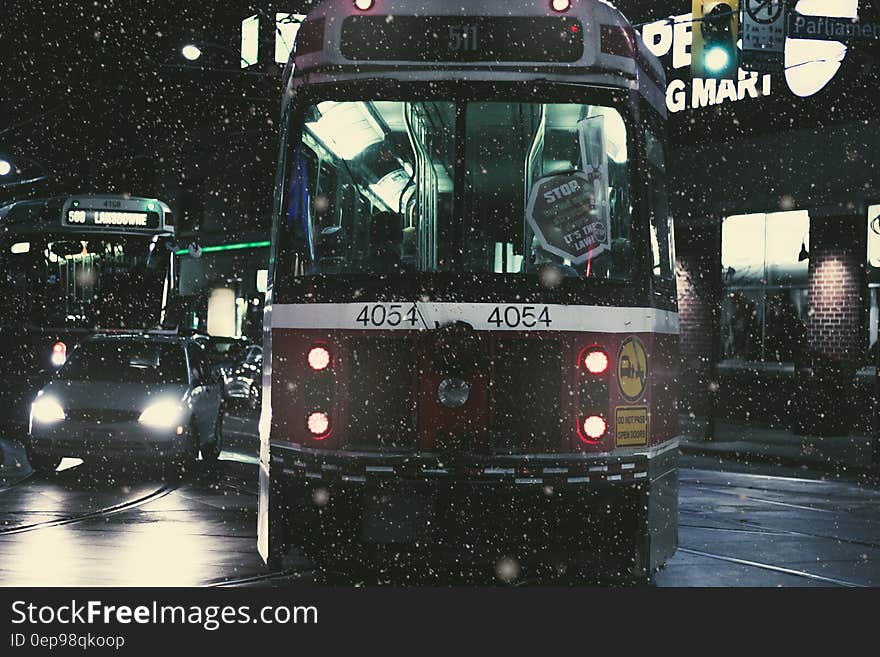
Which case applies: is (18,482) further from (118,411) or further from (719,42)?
(719,42)

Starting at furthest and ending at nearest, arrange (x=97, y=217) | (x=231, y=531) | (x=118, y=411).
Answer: (x=97, y=217)
(x=118, y=411)
(x=231, y=531)

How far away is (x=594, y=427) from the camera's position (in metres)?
7.75

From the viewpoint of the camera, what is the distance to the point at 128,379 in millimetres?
15125

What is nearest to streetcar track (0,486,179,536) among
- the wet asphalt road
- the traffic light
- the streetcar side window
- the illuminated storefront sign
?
the wet asphalt road

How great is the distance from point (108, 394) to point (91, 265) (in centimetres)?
879

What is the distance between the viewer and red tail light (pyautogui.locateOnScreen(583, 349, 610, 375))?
25.5ft

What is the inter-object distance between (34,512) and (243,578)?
393cm

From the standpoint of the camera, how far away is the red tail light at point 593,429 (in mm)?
7738

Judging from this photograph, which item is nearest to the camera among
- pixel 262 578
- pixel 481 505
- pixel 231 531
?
pixel 481 505

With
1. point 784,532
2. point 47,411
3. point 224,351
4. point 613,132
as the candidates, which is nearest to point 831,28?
point 784,532

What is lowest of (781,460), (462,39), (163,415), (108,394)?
(781,460)

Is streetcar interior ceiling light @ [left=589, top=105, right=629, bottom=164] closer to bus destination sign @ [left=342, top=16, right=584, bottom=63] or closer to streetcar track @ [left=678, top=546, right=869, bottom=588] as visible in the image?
bus destination sign @ [left=342, top=16, right=584, bottom=63]

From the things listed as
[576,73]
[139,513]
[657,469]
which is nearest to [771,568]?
[657,469]

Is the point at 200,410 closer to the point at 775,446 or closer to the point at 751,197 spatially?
the point at 775,446
